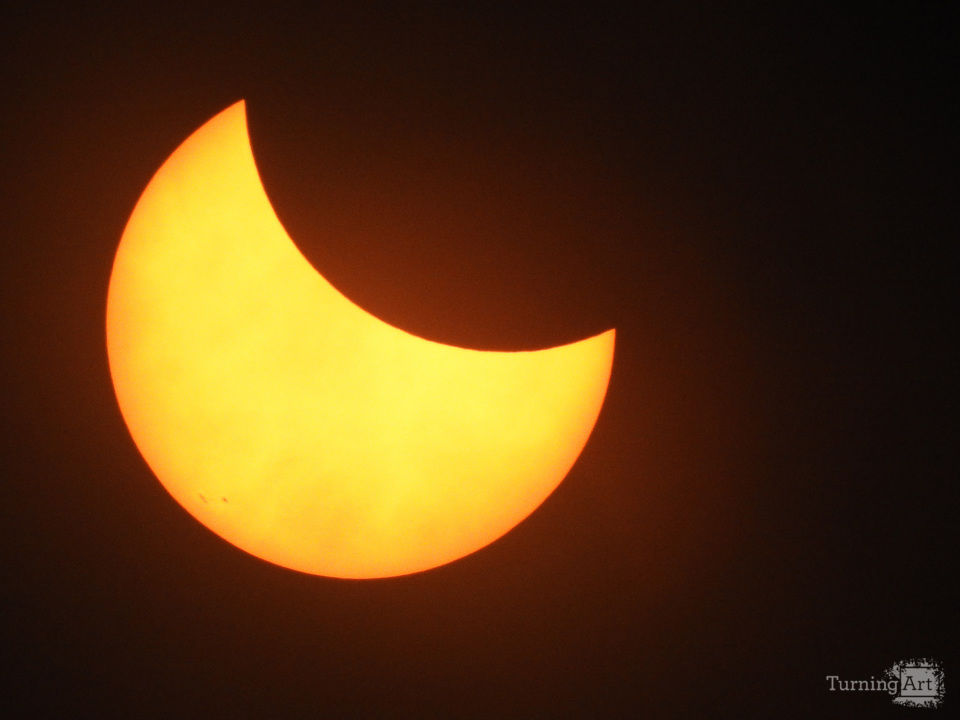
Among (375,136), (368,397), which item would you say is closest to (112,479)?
(368,397)

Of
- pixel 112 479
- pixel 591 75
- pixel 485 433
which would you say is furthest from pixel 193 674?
pixel 591 75

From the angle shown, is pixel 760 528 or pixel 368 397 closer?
pixel 368 397

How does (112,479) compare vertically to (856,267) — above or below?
below

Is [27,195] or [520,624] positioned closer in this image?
[27,195]

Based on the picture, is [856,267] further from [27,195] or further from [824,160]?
[27,195]

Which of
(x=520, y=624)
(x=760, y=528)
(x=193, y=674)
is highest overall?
(x=760, y=528)

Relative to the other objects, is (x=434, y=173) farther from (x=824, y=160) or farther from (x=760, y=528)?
(x=760, y=528)
